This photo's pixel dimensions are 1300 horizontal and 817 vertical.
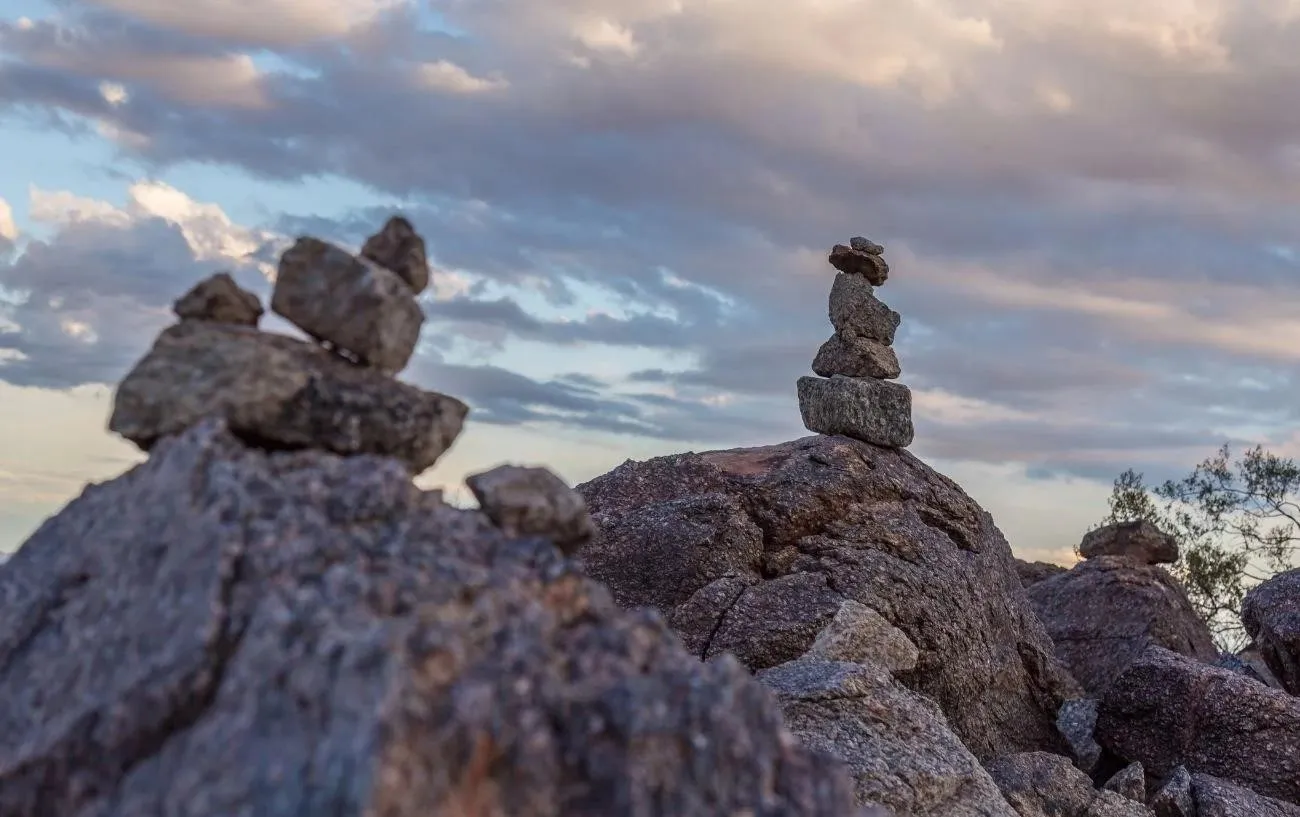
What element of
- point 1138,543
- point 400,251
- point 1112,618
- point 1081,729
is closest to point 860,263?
point 1081,729

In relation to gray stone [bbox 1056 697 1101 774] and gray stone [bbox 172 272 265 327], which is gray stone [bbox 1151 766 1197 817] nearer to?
gray stone [bbox 1056 697 1101 774]

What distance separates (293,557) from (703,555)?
1559 centimetres

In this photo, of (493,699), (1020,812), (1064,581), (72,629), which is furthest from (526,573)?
(1064,581)

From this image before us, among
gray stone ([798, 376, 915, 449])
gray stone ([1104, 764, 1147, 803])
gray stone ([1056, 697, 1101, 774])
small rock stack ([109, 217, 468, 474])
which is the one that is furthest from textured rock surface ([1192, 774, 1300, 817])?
small rock stack ([109, 217, 468, 474])

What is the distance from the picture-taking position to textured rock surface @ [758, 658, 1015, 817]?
14.7 metres

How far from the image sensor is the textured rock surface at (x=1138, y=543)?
3309 cm

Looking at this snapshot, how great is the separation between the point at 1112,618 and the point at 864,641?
Result: 39.5ft

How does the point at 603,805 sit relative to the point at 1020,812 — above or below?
above

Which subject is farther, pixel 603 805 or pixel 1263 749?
pixel 1263 749

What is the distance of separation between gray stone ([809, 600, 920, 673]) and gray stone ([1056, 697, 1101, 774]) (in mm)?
4778

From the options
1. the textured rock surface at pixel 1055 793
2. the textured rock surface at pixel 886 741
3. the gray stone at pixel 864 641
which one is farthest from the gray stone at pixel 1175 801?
the textured rock surface at pixel 886 741

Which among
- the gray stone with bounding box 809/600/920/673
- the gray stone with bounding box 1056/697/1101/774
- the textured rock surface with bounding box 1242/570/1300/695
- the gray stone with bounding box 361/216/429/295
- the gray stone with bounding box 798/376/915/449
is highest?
the gray stone with bounding box 798/376/915/449

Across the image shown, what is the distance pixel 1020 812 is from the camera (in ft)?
58.6

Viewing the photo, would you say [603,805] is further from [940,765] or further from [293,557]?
[940,765]
